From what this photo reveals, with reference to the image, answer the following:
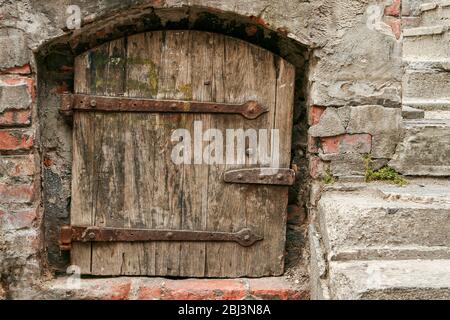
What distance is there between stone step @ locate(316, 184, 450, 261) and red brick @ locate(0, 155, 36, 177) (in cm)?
138

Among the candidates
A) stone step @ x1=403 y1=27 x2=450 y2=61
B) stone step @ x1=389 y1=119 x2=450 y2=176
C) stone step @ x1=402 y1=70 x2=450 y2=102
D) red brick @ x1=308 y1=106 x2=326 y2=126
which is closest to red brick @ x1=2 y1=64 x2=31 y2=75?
red brick @ x1=308 y1=106 x2=326 y2=126

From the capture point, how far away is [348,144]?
2.47 meters

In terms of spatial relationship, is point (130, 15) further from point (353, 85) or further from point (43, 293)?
point (43, 293)

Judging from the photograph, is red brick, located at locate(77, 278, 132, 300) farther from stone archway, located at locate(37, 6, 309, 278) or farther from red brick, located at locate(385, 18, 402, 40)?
red brick, located at locate(385, 18, 402, 40)

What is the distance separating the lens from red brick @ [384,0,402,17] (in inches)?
95.1

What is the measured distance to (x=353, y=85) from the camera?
8.03 ft

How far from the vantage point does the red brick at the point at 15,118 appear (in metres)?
2.37

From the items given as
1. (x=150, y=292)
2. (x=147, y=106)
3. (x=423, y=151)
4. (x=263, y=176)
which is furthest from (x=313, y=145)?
(x=150, y=292)

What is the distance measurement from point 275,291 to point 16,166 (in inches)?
53.3

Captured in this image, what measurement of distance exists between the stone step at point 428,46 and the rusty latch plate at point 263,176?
5.77ft

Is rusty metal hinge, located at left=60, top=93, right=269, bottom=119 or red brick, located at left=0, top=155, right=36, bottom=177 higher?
rusty metal hinge, located at left=60, top=93, right=269, bottom=119

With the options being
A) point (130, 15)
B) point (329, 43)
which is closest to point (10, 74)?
point (130, 15)

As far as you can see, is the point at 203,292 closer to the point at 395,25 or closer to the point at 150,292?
the point at 150,292

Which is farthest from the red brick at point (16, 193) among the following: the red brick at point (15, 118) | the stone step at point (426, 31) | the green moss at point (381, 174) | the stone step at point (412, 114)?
the stone step at point (426, 31)
